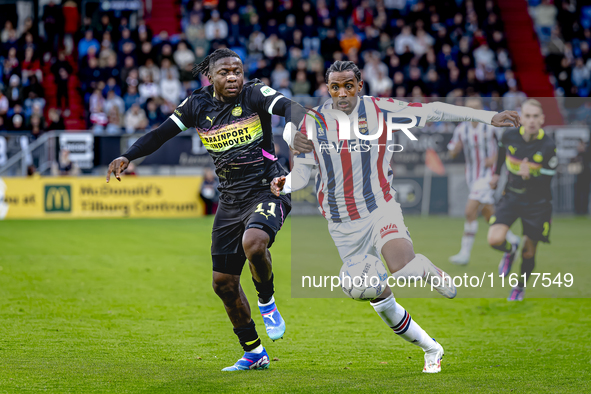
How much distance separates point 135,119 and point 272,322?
47.1ft

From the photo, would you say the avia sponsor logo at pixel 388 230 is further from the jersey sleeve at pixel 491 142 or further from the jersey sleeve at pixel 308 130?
the jersey sleeve at pixel 491 142

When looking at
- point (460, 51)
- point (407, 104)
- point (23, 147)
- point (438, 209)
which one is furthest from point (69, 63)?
→ point (407, 104)

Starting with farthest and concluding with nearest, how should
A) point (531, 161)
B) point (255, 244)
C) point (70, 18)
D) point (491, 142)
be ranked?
1. point (70, 18)
2. point (491, 142)
3. point (531, 161)
4. point (255, 244)

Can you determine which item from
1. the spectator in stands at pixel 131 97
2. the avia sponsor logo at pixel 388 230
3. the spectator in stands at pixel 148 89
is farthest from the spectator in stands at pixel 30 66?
the avia sponsor logo at pixel 388 230

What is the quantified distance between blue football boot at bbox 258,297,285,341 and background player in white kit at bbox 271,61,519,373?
2.30ft

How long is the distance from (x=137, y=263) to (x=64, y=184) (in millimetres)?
7548

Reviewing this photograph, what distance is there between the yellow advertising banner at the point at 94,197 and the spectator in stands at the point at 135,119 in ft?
5.68

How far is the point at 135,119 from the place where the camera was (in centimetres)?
1894

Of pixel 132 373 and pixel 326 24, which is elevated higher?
pixel 326 24

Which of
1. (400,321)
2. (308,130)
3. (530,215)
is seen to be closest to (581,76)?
(530,215)

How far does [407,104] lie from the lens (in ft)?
17.7

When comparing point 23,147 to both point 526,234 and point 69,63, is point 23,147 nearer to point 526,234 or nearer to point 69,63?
point 69,63

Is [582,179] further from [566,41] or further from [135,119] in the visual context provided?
[135,119]

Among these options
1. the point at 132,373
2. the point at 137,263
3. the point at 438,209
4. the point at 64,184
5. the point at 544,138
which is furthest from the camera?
the point at 64,184
